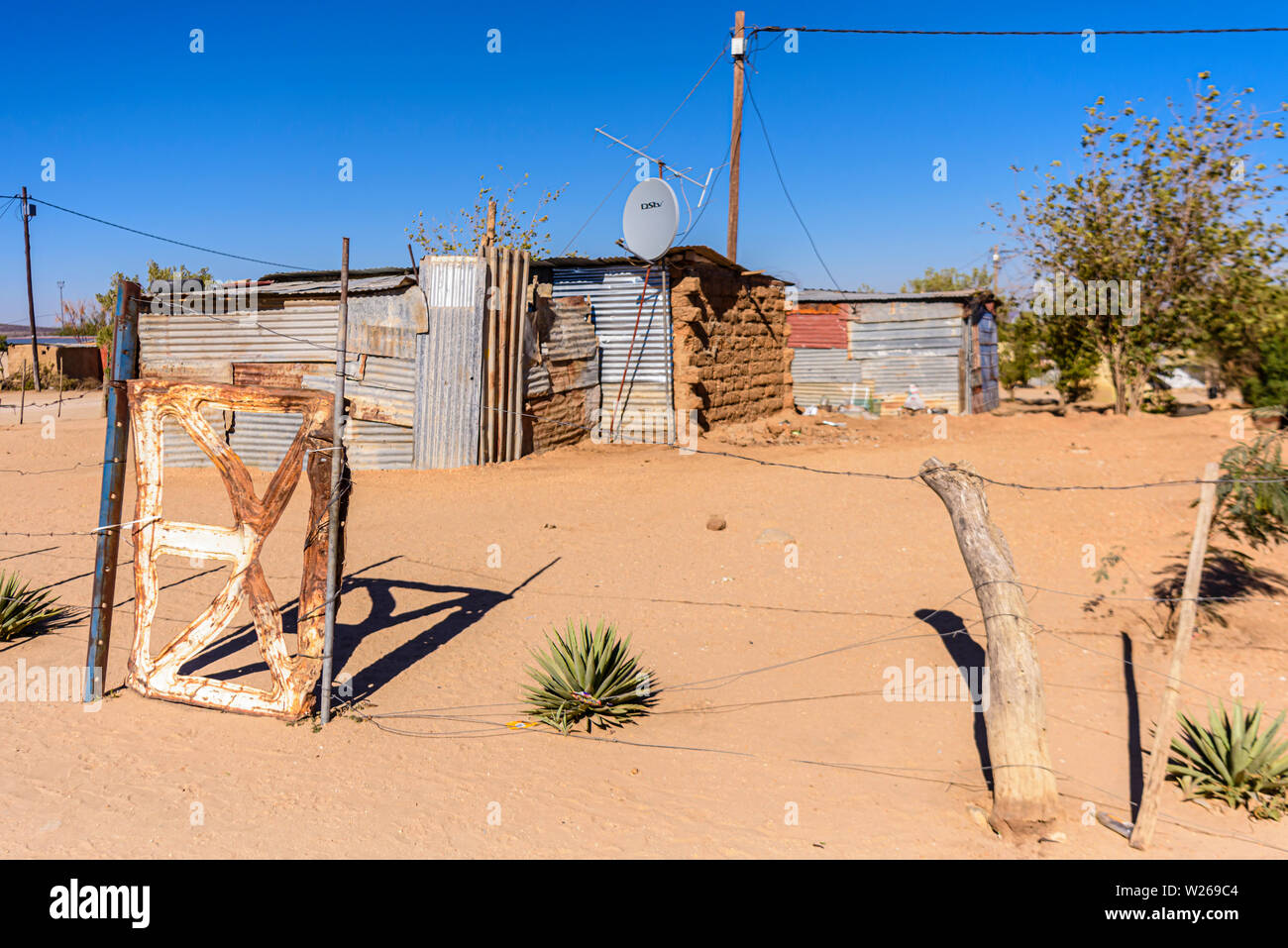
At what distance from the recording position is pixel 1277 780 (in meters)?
4.82

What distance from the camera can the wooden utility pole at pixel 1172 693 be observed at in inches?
168

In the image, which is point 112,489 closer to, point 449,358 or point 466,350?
point 449,358

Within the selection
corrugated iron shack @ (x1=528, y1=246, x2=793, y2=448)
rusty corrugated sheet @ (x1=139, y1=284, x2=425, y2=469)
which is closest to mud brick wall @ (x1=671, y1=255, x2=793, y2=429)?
corrugated iron shack @ (x1=528, y1=246, x2=793, y2=448)

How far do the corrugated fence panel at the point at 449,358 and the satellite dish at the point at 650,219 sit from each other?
95.1 inches

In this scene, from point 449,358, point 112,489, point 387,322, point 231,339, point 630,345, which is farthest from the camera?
point 630,345

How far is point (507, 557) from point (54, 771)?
4802 millimetres

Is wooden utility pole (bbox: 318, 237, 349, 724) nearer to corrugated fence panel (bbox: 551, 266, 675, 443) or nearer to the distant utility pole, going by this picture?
corrugated fence panel (bbox: 551, 266, 675, 443)

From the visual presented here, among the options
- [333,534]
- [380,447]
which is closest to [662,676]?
[333,534]

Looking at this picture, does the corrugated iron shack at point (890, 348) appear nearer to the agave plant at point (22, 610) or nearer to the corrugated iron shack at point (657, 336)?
the corrugated iron shack at point (657, 336)

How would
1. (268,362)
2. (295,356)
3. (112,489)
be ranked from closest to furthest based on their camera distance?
(112,489) < (295,356) < (268,362)

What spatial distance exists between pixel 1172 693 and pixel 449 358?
35.5 feet

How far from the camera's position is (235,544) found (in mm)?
5789
